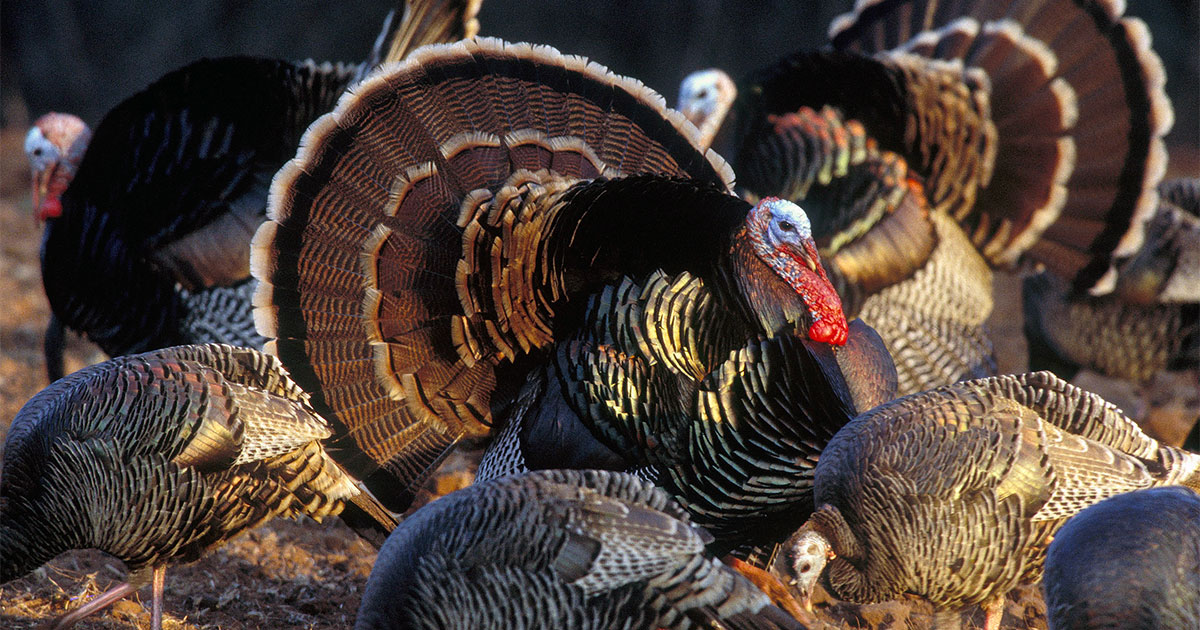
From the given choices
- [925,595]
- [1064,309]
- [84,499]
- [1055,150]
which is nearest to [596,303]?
[925,595]

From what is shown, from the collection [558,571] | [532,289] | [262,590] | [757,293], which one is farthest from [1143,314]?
[262,590]

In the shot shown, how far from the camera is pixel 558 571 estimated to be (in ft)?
7.38

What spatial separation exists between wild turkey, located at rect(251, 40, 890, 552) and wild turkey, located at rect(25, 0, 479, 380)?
3.59ft

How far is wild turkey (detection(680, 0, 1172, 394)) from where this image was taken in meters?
4.35

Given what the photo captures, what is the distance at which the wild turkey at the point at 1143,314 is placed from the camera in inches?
179

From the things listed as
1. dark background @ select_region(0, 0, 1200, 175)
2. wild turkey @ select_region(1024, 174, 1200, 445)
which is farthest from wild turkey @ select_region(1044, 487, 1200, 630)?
dark background @ select_region(0, 0, 1200, 175)

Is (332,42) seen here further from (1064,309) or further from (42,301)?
(1064,309)

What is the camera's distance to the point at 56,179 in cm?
504

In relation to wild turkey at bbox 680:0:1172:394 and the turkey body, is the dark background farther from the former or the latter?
the turkey body

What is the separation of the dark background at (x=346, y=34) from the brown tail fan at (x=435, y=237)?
5592mm

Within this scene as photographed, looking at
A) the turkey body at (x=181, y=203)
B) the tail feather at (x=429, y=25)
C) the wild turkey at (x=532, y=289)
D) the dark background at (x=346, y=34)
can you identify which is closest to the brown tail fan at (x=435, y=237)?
the wild turkey at (x=532, y=289)

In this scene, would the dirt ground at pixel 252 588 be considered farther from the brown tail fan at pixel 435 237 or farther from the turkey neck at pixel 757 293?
the turkey neck at pixel 757 293

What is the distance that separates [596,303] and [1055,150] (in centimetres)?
244

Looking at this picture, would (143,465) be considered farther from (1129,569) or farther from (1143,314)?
(1143,314)
